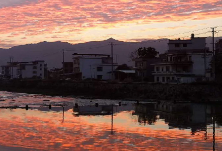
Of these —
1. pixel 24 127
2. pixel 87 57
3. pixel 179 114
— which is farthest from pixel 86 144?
pixel 87 57

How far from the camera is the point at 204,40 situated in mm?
73812

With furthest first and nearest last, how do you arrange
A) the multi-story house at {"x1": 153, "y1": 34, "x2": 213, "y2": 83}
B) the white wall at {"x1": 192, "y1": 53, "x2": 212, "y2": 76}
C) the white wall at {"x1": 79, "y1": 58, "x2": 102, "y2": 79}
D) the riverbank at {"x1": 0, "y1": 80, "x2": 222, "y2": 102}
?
the white wall at {"x1": 79, "y1": 58, "x2": 102, "y2": 79}, the white wall at {"x1": 192, "y1": 53, "x2": 212, "y2": 76}, the multi-story house at {"x1": 153, "y1": 34, "x2": 213, "y2": 83}, the riverbank at {"x1": 0, "y1": 80, "x2": 222, "y2": 102}

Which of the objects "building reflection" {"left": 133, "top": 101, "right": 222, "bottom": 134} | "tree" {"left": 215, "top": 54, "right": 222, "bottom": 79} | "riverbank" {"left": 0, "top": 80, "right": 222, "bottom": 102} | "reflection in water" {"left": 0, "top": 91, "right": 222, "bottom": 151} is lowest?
"reflection in water" {"left": 0, "top": 91, "right": 222, "bottom": 151}

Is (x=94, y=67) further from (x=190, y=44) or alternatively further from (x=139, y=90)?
(x=139, y=90)

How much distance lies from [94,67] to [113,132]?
64764 mm

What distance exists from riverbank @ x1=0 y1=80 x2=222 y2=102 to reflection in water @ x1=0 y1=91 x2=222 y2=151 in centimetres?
1550

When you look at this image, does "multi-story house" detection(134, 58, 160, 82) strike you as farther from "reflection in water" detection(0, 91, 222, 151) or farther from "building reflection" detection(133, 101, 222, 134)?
"reflection in water" detection(0, 91, 222, 151)

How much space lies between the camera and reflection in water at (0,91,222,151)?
20391 mm

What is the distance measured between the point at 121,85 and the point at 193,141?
134 feet

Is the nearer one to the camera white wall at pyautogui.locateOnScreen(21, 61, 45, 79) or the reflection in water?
the reflection in water

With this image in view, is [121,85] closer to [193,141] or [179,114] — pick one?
[179,114]

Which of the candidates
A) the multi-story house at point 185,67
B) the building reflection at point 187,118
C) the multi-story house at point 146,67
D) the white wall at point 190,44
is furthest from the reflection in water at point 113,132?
the multi-story house at point 146,67

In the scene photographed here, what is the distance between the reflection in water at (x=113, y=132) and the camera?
20.4 meters

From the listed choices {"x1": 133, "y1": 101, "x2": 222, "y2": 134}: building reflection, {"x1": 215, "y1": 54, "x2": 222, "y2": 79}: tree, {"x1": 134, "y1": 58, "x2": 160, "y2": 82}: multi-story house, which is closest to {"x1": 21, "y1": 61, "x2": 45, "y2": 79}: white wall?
{"x1": 134, "y1": 58, "x2": 160, "y2": 82}: multi-story house
